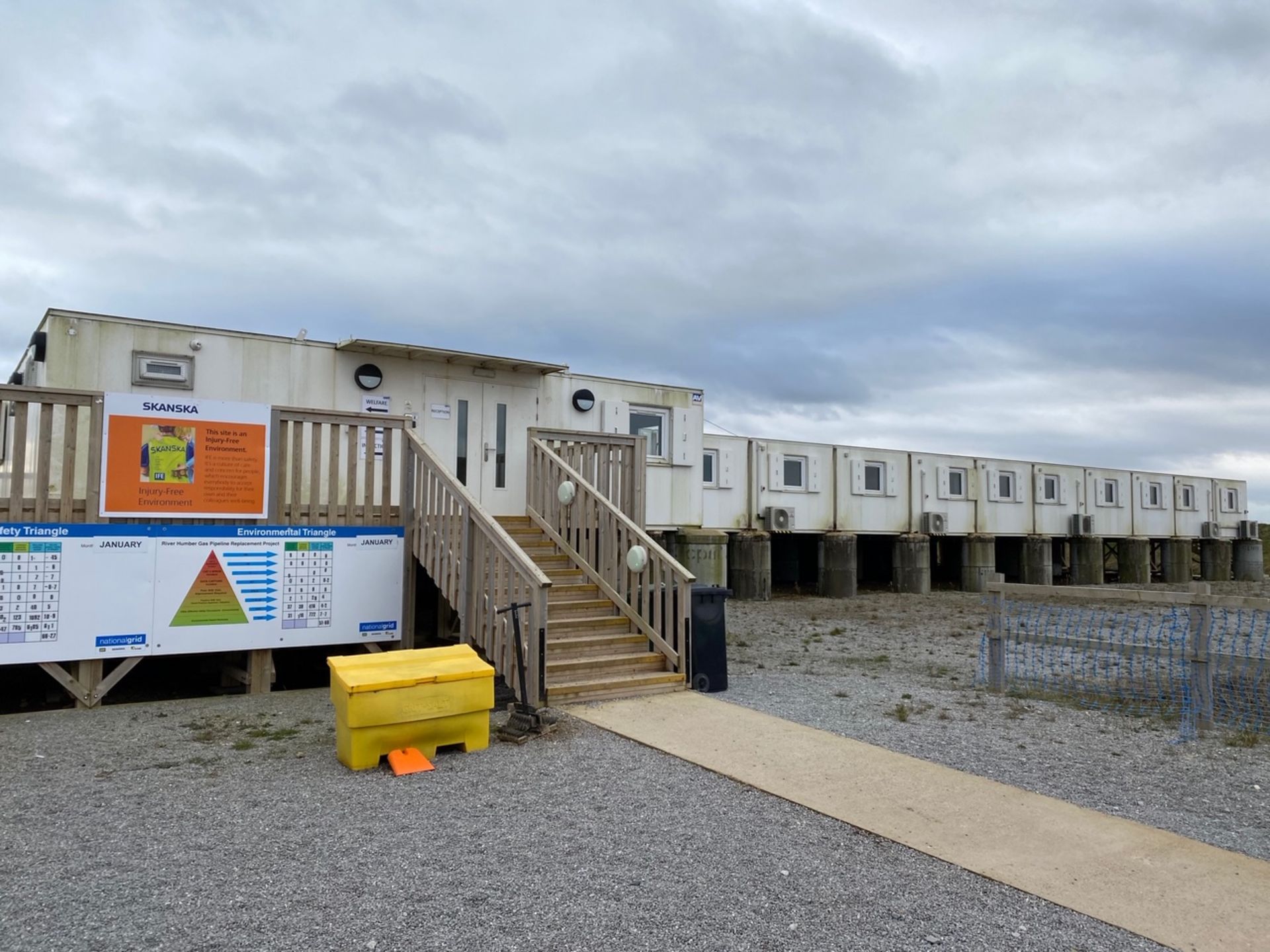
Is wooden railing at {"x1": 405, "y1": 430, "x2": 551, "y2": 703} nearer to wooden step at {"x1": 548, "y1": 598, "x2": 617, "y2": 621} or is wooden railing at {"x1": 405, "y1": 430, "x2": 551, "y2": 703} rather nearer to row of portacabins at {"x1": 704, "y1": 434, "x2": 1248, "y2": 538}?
wooden step at {"x1": 548, "y1": 598, "x2": 617, "y2": 621}

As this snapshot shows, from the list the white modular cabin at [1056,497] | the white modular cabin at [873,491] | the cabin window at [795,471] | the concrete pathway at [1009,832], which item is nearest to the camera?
the concrete pathway at [1009,832]

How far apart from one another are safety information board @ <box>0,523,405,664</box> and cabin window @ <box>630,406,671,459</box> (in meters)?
5.30

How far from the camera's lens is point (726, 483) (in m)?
18.3

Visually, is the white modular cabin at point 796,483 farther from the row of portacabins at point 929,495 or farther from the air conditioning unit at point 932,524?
the air conditioning unit at point 932,524

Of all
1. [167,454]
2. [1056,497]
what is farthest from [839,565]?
[167,454]

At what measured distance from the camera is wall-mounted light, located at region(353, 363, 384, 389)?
10.6 metres

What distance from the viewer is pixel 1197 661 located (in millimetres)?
6863

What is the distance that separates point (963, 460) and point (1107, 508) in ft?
22.6

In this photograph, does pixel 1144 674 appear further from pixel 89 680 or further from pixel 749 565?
pixel 89 680

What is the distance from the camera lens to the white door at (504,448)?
36.4 feet

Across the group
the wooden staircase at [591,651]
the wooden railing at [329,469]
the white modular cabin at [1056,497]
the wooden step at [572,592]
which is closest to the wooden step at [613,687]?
the wooden staircase at [591,651]

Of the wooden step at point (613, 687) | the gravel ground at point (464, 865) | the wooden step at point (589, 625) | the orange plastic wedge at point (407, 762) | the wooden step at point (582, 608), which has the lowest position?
the gravel ground at point (464, 865)

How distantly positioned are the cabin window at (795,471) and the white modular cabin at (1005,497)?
19.7 ft

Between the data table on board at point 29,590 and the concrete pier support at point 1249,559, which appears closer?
the data table on board at point 29,590
